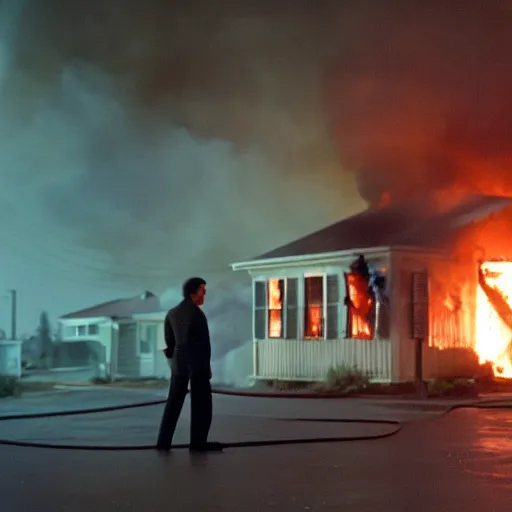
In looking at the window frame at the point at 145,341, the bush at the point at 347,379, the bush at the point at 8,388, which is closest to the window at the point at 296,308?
Answer: the bush at the point at 347,379

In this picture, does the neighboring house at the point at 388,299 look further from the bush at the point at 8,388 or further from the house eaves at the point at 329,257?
the bush at the point at 8,388

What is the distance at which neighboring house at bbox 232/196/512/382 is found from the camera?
16516mm

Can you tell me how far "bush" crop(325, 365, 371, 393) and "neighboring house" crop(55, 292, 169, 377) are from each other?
500 centimetres

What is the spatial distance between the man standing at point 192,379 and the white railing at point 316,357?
347 inches

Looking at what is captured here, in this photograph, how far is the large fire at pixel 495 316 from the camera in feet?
57.1

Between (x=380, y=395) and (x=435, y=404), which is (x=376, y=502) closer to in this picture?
(x=435, y=404)

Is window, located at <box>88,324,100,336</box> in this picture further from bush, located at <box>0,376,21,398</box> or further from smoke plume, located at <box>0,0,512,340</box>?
bush, located at <box>0,376,21,398</box>

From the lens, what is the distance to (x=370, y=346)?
55.0 feet

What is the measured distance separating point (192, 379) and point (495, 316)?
10814mm

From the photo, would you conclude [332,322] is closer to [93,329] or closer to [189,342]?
[93,329]

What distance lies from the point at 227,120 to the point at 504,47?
698 centimetres

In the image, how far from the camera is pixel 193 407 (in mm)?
7961

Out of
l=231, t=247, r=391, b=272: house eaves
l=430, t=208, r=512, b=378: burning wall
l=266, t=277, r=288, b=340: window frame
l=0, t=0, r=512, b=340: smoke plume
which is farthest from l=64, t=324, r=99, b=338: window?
l=430, t=208, r=512, b=378: burning wall

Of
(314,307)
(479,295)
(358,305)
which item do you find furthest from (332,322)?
(479,295)
